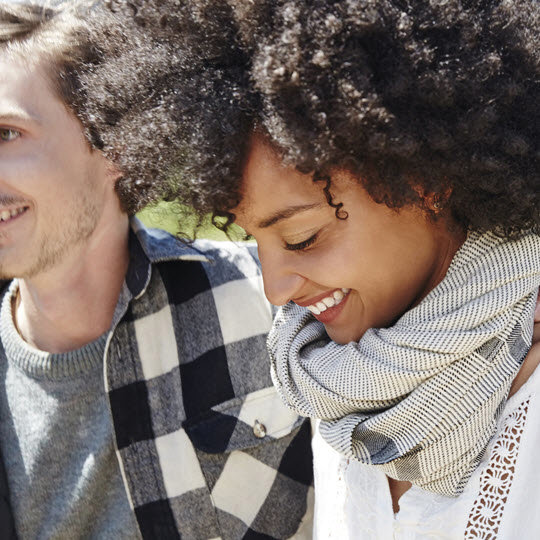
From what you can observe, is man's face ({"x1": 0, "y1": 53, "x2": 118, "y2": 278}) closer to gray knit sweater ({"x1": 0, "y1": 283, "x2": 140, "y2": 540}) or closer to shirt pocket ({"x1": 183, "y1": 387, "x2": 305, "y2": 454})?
gray knit sweater ({"x1": 0, "y1": 283, "x2": 140, "y2": 540})

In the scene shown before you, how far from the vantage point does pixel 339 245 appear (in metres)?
1.45

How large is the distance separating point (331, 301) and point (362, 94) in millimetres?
537

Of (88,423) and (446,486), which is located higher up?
(88,423)

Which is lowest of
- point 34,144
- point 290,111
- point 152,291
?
point 152,291

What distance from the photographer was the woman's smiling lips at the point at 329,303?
5.24 feet

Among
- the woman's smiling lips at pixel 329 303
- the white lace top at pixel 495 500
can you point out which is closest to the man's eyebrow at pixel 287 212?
the woman's smiling lips at pixel 329 303

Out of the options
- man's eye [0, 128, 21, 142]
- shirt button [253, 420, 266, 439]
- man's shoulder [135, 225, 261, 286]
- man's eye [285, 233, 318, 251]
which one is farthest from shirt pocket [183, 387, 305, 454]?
man's eye [0, 128, 21, 142]

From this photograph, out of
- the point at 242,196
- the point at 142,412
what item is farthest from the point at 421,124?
the point at 142,412

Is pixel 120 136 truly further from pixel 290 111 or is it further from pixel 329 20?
pixel 329 20

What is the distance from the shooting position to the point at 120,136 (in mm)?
1594

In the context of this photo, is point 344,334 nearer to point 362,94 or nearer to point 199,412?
point 362,94

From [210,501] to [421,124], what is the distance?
4.86 feet

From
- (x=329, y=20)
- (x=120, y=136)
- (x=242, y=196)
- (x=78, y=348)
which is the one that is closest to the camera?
(x=329, y=20)

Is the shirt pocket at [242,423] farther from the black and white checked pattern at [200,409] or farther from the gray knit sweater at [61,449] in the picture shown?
the gray knit sweater at [61,449]
